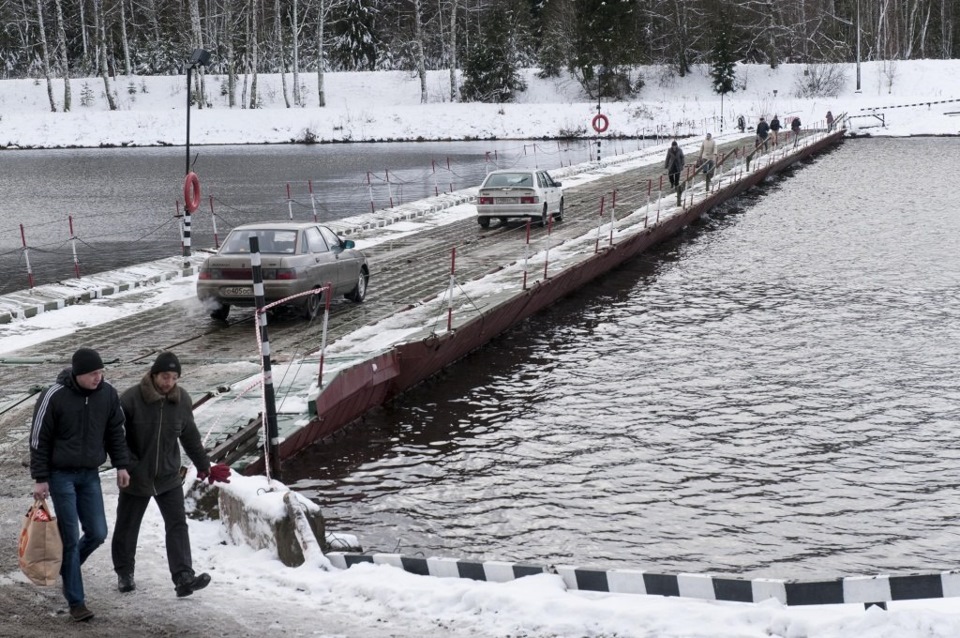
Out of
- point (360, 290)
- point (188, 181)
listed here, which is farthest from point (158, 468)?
point (188, 181)

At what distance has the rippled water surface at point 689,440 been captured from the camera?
36.8ft

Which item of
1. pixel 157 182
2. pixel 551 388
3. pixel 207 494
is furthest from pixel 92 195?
pixel 207 494

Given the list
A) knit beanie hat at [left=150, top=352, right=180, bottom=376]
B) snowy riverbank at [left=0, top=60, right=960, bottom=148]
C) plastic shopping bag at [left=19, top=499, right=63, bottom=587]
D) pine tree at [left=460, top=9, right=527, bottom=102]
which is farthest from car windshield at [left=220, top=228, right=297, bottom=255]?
pine tree at [left=460, top=9, right=527, bottom=102]

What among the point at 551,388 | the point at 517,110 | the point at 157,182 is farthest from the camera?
the point at 517,110

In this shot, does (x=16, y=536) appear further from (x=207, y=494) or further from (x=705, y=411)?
(x=705, y=411)

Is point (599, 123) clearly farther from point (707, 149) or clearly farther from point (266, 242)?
point (266, 242)

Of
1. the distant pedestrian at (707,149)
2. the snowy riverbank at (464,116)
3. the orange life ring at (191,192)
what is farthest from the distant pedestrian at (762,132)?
the orange life ring at (191,192)

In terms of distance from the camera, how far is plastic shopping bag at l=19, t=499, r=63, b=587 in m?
7.82

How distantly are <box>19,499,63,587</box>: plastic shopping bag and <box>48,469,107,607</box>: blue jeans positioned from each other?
16cm

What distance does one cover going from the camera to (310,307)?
19531 millimetres

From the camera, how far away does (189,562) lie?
8688mm

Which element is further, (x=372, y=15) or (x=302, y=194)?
(x=372, y=15)

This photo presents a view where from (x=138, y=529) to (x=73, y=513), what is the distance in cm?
69

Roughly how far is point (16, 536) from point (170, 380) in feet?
8.29
